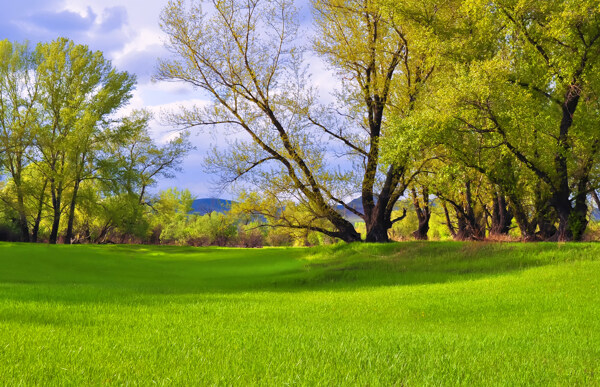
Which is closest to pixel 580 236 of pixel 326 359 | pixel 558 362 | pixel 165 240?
pixel 558 362

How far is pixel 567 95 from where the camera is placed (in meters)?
20.0

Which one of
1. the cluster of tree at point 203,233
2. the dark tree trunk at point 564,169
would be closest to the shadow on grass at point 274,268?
the dark tree trunk at point 564,169

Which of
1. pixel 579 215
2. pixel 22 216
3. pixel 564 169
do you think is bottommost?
pixel 579 215

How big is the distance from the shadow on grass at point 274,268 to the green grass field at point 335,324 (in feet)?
0.33

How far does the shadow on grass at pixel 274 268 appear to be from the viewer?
15.6 m

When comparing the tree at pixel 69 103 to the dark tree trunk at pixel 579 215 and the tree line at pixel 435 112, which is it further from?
the dark tree trunk at pixel 579 215

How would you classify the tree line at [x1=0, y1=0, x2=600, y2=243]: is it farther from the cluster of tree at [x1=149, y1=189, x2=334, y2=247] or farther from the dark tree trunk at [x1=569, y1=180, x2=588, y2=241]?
the cluster of tree at [x1=149, y1=189, x2=334, y2=247]

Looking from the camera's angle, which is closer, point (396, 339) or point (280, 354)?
point (280, 354)

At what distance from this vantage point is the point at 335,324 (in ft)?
27.8

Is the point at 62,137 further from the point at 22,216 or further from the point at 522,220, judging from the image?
the point at 522,220

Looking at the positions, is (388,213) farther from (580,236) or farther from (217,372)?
(217,372)

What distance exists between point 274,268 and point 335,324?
1306 centimetres

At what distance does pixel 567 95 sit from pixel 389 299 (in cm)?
1462

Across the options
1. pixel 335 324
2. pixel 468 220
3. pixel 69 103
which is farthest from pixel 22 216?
pixel 335 324
